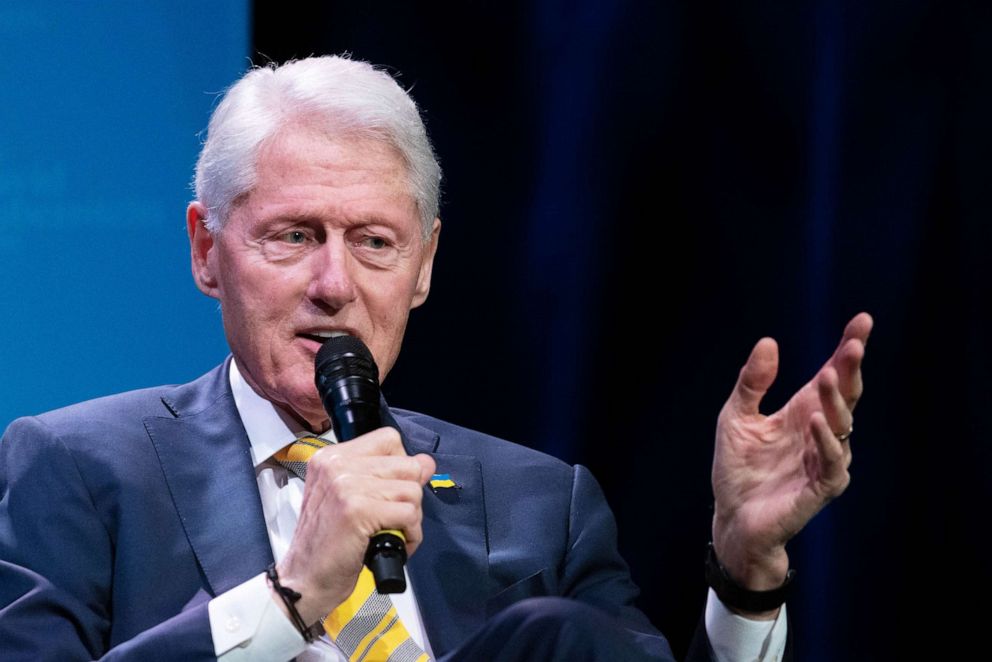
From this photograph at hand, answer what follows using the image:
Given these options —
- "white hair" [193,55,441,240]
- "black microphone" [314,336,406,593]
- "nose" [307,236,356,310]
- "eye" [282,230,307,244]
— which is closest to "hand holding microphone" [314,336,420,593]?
"black microphone" [314,336,406,593]

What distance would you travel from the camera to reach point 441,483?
2271mm

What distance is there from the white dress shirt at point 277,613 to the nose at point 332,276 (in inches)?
8.9

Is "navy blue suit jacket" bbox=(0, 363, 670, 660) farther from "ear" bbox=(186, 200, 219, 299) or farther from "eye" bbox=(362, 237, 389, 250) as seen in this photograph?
"eye" bbox=(362, 237, 389, 250)

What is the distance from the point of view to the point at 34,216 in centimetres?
247

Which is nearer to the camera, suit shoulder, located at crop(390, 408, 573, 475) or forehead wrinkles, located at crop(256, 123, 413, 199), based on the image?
forehead wrinkles, located at crop(256, 123, 413, 199)

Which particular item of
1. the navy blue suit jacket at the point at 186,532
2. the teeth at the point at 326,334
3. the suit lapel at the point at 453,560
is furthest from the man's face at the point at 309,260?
the suit lapel at the point at 453,560

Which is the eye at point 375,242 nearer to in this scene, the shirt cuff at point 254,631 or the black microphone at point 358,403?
the black microphone at point 358,403

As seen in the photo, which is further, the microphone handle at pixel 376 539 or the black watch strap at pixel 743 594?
the black watch strap at pixel 743 594

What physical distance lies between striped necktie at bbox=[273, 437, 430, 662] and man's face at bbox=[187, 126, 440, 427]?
12.4 inches

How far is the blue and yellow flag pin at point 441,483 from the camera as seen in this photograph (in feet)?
7.43

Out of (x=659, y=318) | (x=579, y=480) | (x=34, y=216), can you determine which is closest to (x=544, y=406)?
(x=659, y=318)

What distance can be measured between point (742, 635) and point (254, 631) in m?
0.75

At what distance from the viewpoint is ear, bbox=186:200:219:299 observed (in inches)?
88.4

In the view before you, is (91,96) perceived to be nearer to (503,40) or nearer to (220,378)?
(220,378)
